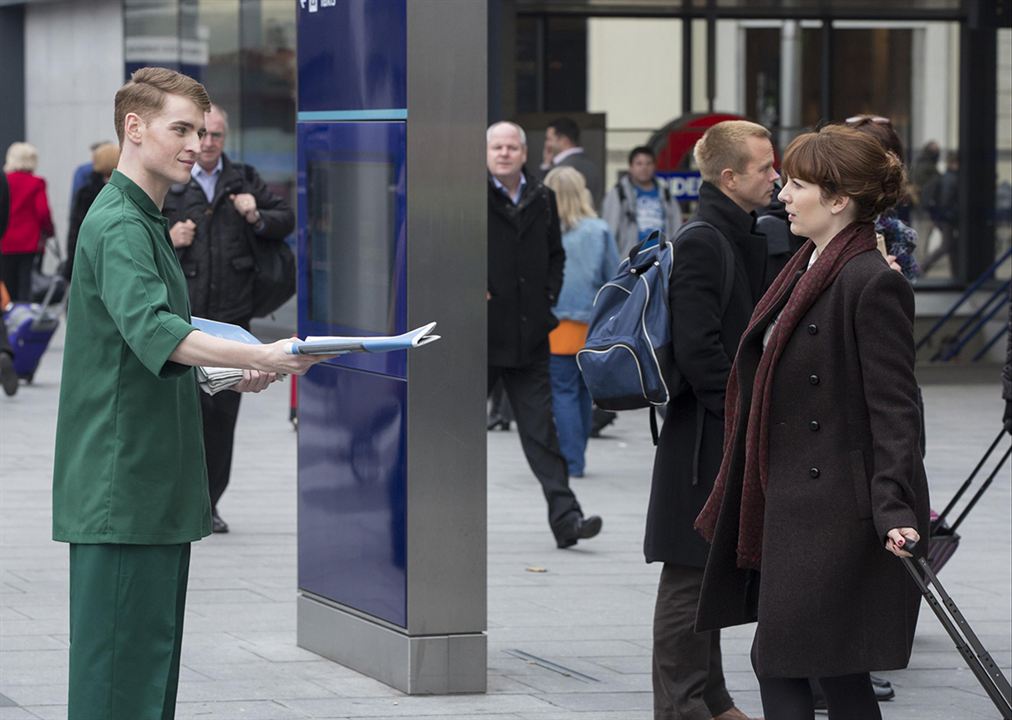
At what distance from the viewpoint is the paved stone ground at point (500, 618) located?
5.88 meters

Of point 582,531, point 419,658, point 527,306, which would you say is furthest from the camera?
point 527,306

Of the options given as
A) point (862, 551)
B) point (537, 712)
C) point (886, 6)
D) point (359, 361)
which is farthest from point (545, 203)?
point (886, 6)

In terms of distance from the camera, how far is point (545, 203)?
945 cm

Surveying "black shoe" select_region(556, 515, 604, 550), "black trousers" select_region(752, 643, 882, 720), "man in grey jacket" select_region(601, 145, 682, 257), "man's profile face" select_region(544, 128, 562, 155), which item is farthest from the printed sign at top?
"black trousers" select_region(752, 643, 882, 720)

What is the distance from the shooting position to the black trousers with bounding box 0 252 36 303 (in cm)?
1833

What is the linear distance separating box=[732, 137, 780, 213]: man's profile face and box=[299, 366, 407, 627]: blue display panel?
3.87 ft

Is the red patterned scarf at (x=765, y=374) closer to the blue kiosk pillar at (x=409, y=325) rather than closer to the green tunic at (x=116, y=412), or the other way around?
the green tunic at (x=116, y=412)

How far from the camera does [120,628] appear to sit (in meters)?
4.16

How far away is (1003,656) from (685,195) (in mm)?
9774

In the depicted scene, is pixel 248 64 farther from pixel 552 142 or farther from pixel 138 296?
pixel 138 296

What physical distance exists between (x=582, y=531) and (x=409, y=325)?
3036mm

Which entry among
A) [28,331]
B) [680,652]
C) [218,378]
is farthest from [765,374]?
[28,331]

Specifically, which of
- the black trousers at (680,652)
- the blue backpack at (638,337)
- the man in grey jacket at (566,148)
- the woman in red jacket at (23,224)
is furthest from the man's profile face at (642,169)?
the black trousers at (680,652)

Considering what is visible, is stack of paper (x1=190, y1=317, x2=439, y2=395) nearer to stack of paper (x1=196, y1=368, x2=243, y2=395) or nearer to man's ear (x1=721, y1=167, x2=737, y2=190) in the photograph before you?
stack of paper (x1=196, y1=368, x2=243, y2=395)
